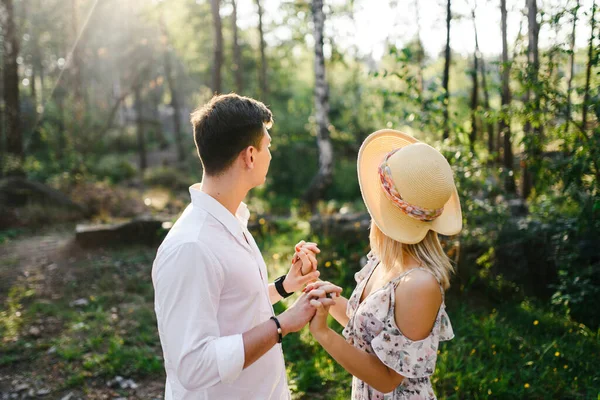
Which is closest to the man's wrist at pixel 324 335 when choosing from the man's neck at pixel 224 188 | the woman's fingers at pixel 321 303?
the woman's fingers at pixel 321 303

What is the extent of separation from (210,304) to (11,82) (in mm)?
12866

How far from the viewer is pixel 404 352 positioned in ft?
7.09

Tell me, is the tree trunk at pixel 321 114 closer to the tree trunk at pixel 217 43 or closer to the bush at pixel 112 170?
the tree trunk at pixel 217 43

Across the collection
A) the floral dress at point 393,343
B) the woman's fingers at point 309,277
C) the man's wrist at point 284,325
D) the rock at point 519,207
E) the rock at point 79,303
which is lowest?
the rock at point 79,303

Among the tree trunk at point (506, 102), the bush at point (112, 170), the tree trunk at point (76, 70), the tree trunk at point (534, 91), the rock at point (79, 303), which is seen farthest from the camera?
the bush at point (112, 170)

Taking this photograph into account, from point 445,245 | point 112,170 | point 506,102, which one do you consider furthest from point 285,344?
point 112,170

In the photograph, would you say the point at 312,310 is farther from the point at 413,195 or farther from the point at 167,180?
the point at 167,180

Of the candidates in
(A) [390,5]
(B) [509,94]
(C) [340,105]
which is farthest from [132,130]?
(B) [509,94]

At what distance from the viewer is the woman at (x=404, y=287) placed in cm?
216

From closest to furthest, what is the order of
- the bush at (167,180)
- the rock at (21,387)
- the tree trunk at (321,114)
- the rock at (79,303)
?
the rock at (21,387)
the rock at (79,303)
the tree trunk at (321,114)
the bush at (167,180)

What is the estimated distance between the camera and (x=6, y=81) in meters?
12.0

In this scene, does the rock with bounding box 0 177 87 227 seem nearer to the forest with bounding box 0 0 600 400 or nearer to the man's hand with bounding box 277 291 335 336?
the forest with bounding box 0 0 600 400

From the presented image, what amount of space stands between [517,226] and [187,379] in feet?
17.4

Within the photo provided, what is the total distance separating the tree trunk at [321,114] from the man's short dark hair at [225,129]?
10.1 m
